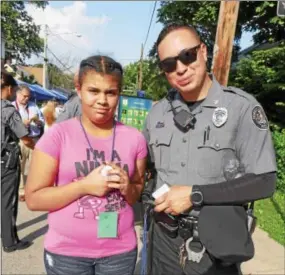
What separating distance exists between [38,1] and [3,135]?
25.6m

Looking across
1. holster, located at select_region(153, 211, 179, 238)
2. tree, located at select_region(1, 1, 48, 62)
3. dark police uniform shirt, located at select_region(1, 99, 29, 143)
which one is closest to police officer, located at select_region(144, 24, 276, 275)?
holster, located at select_region(153, 211, 179, 238)

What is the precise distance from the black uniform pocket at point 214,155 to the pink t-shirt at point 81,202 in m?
0.35

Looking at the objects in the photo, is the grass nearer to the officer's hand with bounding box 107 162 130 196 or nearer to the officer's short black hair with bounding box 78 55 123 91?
the officer's hand with bounding box 107 162 130 196

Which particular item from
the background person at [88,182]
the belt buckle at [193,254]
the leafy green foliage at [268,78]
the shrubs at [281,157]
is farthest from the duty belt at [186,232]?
the leafy green foliage at [268,78]

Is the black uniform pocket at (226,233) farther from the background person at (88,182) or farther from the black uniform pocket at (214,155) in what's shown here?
the background person at (88,182)

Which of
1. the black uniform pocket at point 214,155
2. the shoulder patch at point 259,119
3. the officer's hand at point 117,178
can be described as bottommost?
the officer's hand at point 117,178

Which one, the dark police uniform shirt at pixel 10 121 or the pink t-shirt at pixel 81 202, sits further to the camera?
the dark police uniform shirt at pixel 10 121

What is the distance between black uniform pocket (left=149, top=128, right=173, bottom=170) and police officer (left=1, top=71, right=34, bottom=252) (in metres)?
2.37

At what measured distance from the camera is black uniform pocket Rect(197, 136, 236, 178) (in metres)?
1.90

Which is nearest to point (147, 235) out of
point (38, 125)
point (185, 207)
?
point (185, 207)

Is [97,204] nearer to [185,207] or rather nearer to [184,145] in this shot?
[185,207]

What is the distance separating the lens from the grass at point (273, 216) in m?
5.21

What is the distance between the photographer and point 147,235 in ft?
7.28

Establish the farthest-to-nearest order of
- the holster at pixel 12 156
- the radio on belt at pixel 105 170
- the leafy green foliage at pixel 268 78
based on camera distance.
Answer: the leafy green foliage at pixel 268 78
the holster at pixel 12 156
the radio on belt at pixel 105 170
